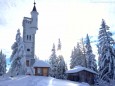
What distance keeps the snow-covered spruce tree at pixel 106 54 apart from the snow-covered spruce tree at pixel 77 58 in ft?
55.0

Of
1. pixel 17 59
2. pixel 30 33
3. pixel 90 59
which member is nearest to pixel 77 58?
pixel 90 59

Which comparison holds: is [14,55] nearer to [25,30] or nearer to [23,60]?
[23,60]

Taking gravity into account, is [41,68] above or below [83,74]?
above

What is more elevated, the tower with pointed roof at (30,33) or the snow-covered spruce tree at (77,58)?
the tower with pointed roof at (30,33)

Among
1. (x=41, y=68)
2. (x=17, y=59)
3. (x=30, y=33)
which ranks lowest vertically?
(x=41, y=68)

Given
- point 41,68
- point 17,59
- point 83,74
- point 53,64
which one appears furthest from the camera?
point 53,64

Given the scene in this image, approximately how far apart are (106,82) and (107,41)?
7.70m

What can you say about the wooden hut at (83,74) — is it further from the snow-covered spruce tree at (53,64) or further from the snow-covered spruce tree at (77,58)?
the snow-covered spruce tree at (77,58)

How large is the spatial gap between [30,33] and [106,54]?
26626mm

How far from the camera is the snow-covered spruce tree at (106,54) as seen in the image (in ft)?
124

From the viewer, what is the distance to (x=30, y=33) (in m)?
58.4

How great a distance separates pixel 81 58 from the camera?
57625 millimetres

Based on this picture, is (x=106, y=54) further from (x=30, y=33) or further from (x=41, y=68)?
(x=30, y=33)

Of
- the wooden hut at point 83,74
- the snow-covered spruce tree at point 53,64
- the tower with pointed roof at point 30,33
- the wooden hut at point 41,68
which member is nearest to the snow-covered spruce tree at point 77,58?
the snow-covered spruce tree at point 53,64
